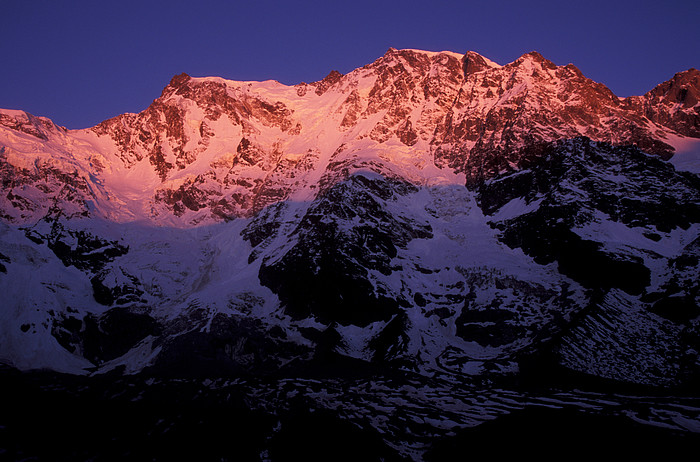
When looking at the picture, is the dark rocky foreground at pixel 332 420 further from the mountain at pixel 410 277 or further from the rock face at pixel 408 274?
the rock face at pixel 408 274

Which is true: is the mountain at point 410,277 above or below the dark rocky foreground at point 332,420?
above

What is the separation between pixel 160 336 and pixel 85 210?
223 feet

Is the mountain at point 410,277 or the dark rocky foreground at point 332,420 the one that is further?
the mountain at point 410,277

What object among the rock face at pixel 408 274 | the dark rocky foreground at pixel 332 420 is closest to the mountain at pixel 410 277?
the rock face at pixel 408 274

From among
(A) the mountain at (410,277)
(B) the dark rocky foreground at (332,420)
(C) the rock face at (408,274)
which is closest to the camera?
(B) the dark rocky foreground at (332,420)

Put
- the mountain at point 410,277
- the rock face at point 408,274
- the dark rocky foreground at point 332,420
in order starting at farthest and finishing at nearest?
the rock face at point 408,274
the mountain at point 410,277
the dark rocky foreground at point 332,420

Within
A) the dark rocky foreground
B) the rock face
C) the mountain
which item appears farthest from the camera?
the rock face

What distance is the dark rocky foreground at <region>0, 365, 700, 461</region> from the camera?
79000 millimetres

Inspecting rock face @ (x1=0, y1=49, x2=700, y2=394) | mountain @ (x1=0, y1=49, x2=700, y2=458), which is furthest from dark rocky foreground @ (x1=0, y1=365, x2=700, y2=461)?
rock face @ (x1=0, y1=49, x2=700, y2=394)

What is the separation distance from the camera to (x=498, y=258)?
153 meters

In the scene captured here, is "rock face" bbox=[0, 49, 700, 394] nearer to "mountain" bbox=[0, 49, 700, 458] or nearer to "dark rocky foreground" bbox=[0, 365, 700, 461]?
"mountain" bbox=[0, 49, 700, 458]

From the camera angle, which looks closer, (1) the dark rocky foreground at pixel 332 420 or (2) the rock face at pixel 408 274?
(1) the dark rocky foreground at pixel 332 420

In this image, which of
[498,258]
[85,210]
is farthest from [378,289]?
[85,210]

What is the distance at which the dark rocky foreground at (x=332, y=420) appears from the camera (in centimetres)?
7900
